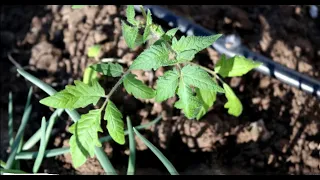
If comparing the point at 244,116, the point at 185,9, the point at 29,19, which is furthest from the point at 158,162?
the point at 29,19

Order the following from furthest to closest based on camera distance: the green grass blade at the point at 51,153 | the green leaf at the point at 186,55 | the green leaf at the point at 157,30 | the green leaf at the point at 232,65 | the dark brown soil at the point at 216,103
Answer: the dark brown soil at the point at 216,103 → the green grass blade at the point at 51,153 → the green leaf at the point at 232,65 → the green leaf at the point at 157,30 → the green leaf at the point at 186,55

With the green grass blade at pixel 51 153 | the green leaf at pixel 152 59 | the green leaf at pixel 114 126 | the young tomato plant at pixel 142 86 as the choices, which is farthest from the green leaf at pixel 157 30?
the green grass blade at pixel 51 153

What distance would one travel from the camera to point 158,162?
5.25 ft

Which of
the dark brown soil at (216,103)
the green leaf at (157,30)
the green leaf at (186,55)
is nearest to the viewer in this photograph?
the green leaf at (186,55)

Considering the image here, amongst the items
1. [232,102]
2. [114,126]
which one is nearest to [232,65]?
[232,102]

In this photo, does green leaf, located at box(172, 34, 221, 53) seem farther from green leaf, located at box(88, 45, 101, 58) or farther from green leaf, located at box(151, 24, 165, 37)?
green leaf, located at box(88, 45, 101, 58)

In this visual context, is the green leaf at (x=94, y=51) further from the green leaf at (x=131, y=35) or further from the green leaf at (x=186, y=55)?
the green leaf at (x=186, y=55)

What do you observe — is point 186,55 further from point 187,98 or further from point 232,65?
point 232,65

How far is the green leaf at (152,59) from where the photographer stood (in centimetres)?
96

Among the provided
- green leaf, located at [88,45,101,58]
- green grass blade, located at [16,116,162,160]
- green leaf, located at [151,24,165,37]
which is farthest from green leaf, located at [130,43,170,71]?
green leaf, located at [88,45,101,58]

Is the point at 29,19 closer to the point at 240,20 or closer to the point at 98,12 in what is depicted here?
the point at 98,12

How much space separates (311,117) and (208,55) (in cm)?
44

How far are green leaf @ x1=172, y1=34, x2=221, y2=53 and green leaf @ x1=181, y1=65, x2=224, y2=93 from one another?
0.05 metres

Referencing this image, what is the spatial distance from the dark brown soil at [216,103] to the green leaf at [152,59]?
0.61 meters
